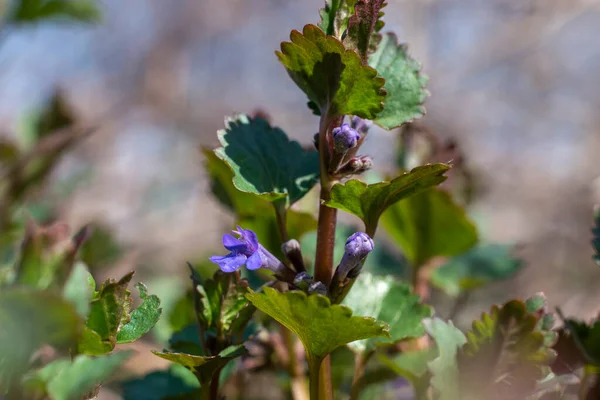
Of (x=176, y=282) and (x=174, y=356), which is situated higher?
(x=176, y=282)

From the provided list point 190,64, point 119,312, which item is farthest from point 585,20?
point 119,312

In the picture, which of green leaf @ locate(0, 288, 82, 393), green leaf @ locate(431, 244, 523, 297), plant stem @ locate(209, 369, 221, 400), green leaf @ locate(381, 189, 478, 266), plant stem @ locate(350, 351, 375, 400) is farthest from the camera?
green leaf @ locate(431, 244, 523, 297)

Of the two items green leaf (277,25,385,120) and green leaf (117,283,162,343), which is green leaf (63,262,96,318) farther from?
green leaf (277,25,385,120)

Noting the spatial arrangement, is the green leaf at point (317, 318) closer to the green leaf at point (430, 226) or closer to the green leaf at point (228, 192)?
the green leaf at point (228, 192)

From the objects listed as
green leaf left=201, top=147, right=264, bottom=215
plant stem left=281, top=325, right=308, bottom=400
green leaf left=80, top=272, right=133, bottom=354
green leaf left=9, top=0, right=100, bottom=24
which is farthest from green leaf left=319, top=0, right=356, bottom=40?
green leaf left=9, top=0, right=100, bottom=24

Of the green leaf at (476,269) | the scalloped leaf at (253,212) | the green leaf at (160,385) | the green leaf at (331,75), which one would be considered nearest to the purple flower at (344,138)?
the green leaf at (331,75)

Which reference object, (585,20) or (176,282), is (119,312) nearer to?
(176,282)

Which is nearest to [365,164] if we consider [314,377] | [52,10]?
[314,377]
